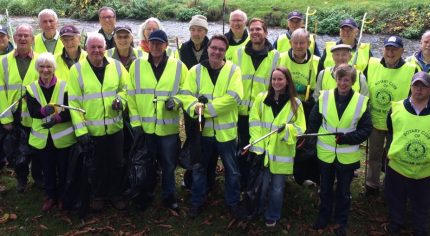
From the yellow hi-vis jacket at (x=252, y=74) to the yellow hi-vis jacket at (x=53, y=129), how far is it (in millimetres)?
2616

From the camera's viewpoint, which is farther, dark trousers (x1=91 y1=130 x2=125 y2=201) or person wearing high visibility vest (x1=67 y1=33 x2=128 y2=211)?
dark trousers (x1=91 y1=130 x2=125 y2=201)

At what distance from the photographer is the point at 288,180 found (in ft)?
25.6

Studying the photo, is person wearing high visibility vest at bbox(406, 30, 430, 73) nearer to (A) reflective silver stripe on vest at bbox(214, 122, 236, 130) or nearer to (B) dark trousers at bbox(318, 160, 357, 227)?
(B) dark trousers at bbox(318, 160, 357, 227)

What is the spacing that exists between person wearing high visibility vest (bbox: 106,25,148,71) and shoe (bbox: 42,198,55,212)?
240 cm

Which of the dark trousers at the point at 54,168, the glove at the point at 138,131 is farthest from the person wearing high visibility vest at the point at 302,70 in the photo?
the dark trousers at the point at 54,168

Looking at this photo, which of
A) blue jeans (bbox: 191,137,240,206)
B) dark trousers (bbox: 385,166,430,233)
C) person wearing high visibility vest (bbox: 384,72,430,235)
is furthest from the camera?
blue jeans (bbox: 191,137,240,206)

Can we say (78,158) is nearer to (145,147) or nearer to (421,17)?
(145,147)

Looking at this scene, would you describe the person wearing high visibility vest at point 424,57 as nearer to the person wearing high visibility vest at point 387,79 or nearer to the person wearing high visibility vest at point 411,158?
the person wearing high visibility vest at point 387,79

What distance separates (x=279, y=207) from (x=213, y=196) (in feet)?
4.38

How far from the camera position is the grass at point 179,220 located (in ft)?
21.3

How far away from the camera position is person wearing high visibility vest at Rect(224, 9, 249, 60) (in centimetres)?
739

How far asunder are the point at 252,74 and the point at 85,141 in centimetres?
267

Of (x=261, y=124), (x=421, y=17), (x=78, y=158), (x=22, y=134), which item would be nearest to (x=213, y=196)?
(x=261, y=124)

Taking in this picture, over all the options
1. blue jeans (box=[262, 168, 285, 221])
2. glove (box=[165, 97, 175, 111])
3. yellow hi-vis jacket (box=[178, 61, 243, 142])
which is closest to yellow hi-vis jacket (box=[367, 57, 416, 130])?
blue jeans (box=[262, 168, 285, 221])
